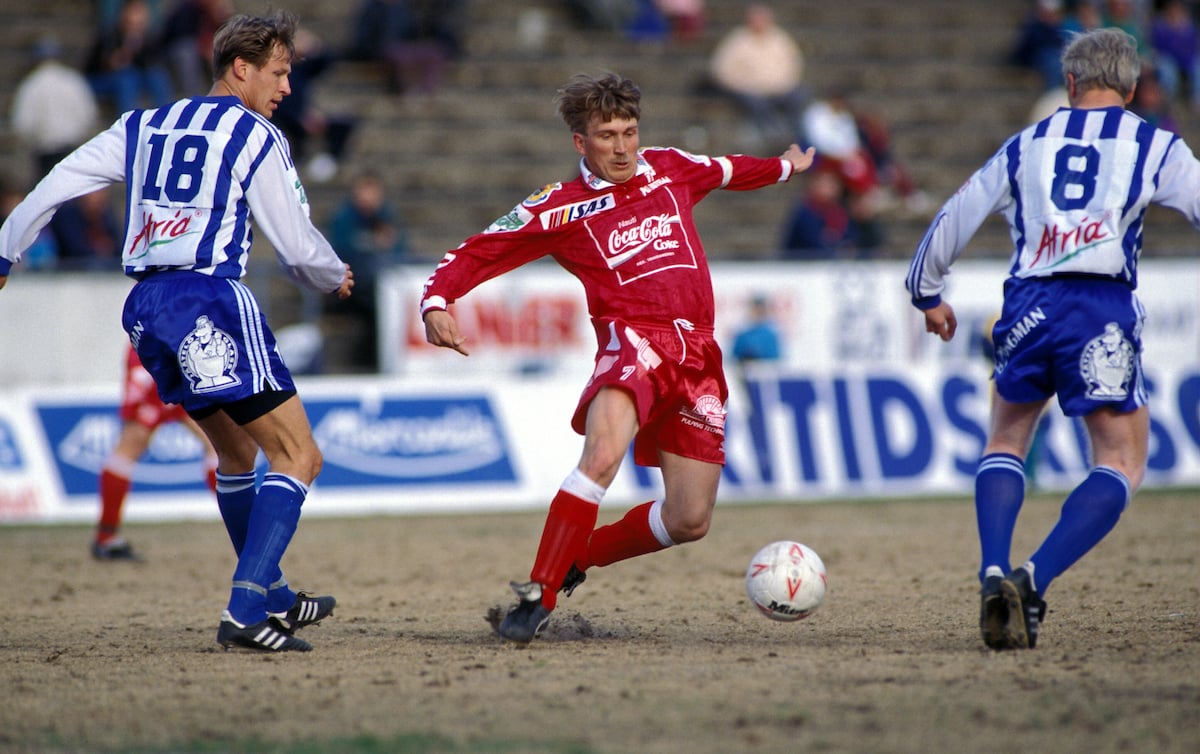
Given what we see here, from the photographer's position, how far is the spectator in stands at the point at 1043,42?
A: 20.6 metres

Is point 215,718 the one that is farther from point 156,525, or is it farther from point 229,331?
point 156,525

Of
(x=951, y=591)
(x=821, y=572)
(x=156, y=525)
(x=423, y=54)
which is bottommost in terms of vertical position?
(x=156, y=525)

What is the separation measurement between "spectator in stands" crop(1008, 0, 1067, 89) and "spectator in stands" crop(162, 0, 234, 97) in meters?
11.5

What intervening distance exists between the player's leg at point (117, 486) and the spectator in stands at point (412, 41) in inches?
402

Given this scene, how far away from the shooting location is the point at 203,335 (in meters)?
5.93

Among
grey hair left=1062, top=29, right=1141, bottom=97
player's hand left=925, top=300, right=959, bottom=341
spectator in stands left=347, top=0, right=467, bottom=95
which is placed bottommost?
player's hand left=925, top=300, right=959, bottom=341

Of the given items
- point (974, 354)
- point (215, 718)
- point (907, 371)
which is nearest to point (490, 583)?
point (215, 718)

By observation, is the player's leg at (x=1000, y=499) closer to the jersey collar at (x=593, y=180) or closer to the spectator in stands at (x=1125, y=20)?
the jersey collar at (x=593, y=180)

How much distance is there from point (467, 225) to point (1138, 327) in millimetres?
13410

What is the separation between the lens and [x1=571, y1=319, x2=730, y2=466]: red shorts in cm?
625

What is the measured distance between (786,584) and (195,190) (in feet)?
10.1

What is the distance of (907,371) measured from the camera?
48.3 feet

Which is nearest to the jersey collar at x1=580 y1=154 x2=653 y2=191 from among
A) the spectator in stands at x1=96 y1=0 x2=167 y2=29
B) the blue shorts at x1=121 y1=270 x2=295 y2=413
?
the blue shorts at x1=121 y1=270 x2=295 y2=413

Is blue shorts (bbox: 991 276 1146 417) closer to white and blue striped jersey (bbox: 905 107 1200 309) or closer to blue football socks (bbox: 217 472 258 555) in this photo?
white and blue striped jersey (bbox: 905 107 1200 309)
